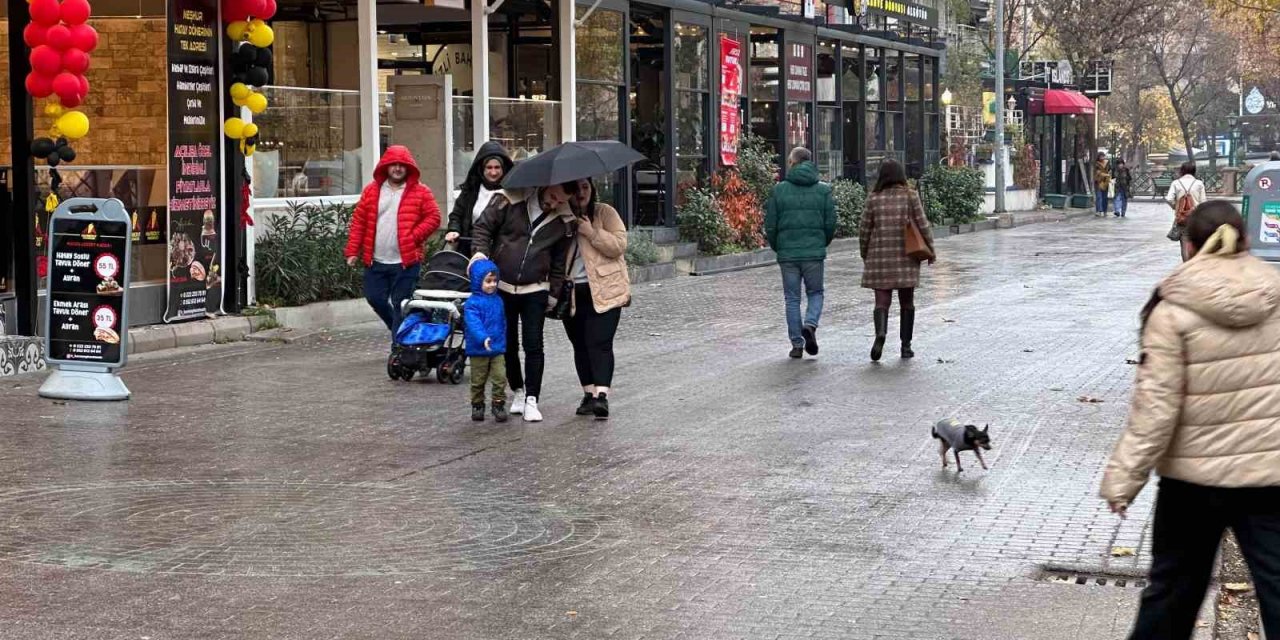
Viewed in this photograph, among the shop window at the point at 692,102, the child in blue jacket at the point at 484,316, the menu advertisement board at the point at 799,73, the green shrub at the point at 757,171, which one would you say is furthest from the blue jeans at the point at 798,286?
the menu advertisement board at the point at 799,73

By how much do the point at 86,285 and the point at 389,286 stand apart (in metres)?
2.70

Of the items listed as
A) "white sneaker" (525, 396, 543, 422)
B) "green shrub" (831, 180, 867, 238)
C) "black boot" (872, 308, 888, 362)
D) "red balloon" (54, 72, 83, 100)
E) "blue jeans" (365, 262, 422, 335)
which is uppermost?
"red balloon" (54, 72, 83, 100)

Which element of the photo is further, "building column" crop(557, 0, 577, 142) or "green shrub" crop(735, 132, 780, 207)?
"green shrub" crop(735, 132, 780, 207)

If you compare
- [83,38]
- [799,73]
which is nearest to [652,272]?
[799,73]

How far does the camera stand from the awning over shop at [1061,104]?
164ft

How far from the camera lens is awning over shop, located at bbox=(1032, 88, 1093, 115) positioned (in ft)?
164

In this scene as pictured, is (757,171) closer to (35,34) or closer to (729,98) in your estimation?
(729,98)

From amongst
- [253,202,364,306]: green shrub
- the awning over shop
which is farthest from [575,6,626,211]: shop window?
the awning over shop

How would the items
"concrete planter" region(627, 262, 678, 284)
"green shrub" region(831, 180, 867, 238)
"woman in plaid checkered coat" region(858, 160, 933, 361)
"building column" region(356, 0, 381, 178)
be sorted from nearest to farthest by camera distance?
1. "woman in plaid checkered coat" region(858, 160, 933, 361)
2. "building column" region(356, 0, 381, 178)
3. "concrete planter" region(627, 262, 678, 284)
4. "green shrub" region(831, 180, 867, 238)

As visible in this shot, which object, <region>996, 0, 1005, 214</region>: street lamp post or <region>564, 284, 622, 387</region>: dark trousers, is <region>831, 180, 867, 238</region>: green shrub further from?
<region>564, 284, 622, 387</region>: dark trousers

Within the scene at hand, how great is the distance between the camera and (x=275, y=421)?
10945 mm

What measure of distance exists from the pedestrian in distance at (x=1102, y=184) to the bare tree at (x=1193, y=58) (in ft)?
54.4

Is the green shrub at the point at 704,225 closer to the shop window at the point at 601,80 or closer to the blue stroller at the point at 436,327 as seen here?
the shop window at the point at 601,80

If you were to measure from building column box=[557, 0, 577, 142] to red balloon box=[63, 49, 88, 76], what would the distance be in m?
10.9
